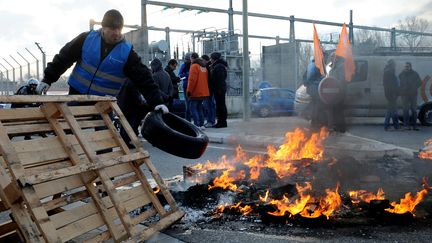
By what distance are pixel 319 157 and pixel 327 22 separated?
57.7ft

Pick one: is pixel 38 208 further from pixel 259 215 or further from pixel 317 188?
pixel 317 188

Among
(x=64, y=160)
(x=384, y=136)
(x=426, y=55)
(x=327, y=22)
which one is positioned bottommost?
(x=384, y=136)

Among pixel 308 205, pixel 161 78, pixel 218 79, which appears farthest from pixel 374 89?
pixel 308 205

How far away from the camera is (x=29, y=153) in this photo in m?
3.17

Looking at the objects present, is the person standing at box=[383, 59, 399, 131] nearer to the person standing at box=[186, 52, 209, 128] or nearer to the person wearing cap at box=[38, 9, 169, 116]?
the person standing at box=[186, 52, 209, 128]

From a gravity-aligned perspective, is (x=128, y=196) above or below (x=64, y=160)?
below

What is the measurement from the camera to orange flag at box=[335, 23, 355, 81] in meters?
10.3

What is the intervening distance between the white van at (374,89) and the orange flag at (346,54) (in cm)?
47

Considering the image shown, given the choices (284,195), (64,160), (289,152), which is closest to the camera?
(64,160)

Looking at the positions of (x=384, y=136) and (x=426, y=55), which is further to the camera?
(x=426, y=55)

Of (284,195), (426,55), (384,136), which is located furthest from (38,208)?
(426,55)

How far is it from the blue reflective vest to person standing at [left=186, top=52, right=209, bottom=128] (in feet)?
22.2

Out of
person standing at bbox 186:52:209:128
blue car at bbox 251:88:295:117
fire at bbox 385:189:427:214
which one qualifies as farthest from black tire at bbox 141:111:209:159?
blue car at bbox 251:88:295:117

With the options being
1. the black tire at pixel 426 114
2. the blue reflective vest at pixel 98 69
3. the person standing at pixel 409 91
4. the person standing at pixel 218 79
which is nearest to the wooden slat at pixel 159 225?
the blue reflective vest at pixel 98 69
